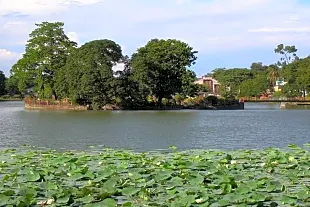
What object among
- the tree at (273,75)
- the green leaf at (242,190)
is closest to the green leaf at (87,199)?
the green leaf at (242,190)

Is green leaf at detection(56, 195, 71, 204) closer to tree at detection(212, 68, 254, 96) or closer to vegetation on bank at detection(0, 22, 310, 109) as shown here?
vegetation on bank at detection(0, 22, 310, 109)

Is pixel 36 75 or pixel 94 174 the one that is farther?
pixel 36 75

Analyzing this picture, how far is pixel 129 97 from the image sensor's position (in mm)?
52656

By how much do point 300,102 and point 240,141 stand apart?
55.4m

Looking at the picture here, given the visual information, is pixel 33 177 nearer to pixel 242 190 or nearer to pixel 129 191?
pixel 129 191

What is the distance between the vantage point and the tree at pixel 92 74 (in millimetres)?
49906

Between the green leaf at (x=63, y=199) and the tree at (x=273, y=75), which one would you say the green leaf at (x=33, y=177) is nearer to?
the green leaf at (x=63, y=199)

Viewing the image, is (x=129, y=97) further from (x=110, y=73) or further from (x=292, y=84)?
(x=292, y=84)

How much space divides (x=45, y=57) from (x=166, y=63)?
41.4 feet

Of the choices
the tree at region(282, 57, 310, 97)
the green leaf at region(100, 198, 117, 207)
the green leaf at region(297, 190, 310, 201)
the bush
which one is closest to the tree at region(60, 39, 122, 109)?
the bush

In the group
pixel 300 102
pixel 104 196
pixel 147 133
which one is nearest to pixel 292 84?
pixel 300 102

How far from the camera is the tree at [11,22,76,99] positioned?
55.1 meters

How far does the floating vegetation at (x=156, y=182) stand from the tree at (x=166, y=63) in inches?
1655

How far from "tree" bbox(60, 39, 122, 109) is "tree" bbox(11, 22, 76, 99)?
9.46ft
